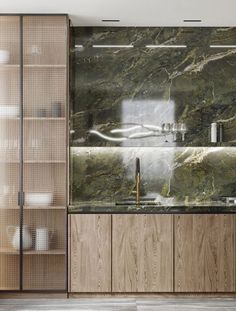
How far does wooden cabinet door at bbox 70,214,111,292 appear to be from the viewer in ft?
19.3

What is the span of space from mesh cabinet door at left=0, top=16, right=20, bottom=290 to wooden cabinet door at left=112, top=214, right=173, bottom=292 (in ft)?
3.11

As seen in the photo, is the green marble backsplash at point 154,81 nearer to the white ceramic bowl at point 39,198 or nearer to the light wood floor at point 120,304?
the white ceramic bowl at point 39,198

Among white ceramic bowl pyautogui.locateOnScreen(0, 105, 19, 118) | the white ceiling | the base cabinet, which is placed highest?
the white ceiling

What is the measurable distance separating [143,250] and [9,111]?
1838 millimetres

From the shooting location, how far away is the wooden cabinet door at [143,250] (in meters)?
5.88

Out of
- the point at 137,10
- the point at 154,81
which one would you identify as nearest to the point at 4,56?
the point at 137,10

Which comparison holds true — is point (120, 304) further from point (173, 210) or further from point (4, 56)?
point (4, 56)

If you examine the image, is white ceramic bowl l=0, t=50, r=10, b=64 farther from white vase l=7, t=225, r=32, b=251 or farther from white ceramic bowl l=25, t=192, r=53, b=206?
white vase l=7, t=225, r=32, b=251

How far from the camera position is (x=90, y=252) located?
590cm

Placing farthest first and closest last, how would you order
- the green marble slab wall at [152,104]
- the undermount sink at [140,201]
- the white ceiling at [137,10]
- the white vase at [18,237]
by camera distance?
the green marble slab wall at [152,104] < the undermount sink at [140,201] < the white vase at [18,237] < the white ceiling at [137,10]

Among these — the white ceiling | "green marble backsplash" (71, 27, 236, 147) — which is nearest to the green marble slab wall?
"green marble backsplash" (71, 27, 236, 147)

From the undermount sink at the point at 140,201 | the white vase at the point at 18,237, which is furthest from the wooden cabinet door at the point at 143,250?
the white vase at the point at 18,237

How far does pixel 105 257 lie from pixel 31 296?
0.80 metres

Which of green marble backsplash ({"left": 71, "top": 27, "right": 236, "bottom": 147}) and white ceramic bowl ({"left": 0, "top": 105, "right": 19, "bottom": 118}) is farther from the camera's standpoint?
green marble backsplash ({"left": 71, "top": 27, "right": 236, "bottom": 147})
